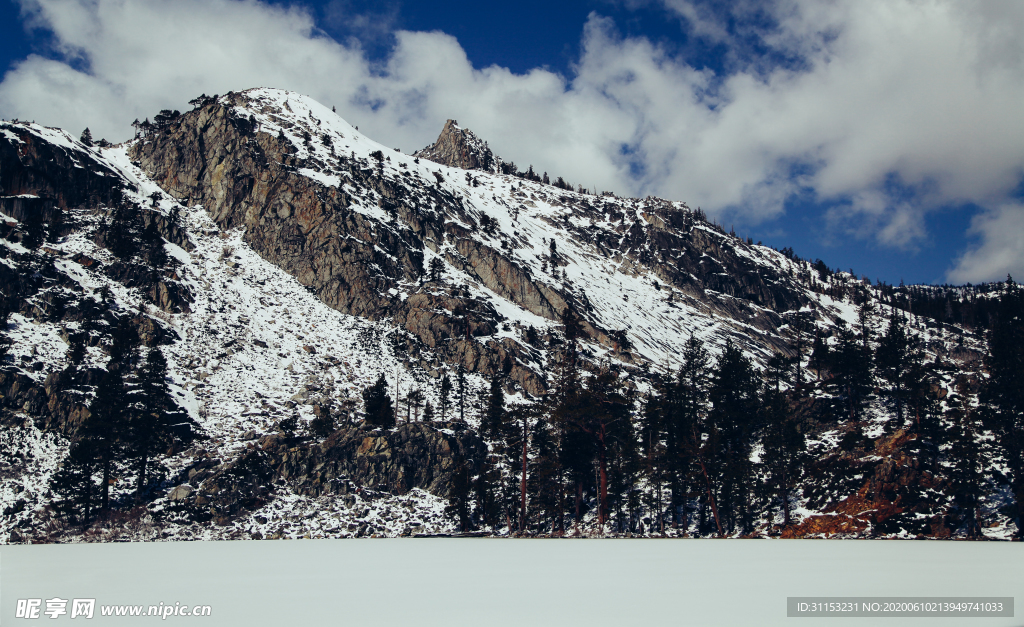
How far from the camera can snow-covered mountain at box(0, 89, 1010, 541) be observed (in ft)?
188

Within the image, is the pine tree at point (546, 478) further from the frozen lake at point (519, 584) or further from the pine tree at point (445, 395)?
the pine tree at point (445, 395)

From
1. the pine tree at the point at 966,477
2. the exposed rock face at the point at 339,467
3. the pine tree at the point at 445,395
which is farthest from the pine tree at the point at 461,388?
the pine tree at the point at 966,477

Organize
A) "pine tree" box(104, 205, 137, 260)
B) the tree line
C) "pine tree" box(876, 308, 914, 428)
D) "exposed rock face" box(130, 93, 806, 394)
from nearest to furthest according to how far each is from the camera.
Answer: the tree line → "pine tree" box(876, 308, 914, 428) → "pine tree" box(104, 205, 137, 260) → "exposed rock face" box(130, 93, 806, 394)

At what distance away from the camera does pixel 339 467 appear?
64375mm

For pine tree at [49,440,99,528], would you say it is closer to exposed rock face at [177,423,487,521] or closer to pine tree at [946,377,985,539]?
exposed rock face at [177,423,487,521]

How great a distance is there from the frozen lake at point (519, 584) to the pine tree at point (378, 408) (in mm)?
41833

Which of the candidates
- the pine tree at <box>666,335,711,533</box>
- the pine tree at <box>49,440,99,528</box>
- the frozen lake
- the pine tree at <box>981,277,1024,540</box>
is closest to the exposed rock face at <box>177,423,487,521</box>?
the pine tree at <box>49,440,99,528</box>

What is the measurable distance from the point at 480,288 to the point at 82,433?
221 feet

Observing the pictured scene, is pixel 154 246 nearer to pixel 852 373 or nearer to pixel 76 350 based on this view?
pixel 76 350

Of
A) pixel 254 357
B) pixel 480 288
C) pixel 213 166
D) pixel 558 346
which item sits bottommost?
pixel 254 357

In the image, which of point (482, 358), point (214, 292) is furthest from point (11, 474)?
point (482, 358)

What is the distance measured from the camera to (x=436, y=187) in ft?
443

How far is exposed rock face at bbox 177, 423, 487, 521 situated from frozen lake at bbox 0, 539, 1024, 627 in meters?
30.1

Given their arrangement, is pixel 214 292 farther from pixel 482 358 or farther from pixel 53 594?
pixel 53 594
